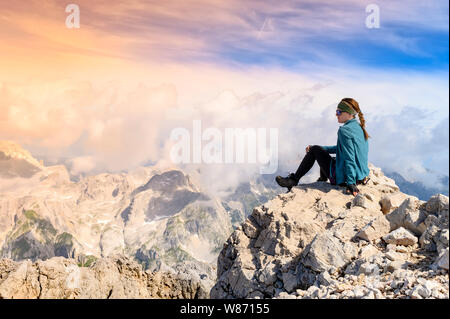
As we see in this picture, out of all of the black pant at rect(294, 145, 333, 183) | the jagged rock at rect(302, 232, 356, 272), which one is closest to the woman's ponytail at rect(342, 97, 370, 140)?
the black pant at rect(294, 145, 333, 183)

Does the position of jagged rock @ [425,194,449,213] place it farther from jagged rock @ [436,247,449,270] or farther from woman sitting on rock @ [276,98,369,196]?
woman sitting on rock @ [276,98,369,196]

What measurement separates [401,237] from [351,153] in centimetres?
538

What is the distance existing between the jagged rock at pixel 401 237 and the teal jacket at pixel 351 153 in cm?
454

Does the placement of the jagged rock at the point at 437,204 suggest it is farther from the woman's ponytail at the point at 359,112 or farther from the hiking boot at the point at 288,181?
the hiking boot at the point at 288,181

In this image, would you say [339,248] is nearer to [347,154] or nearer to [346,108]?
[347,154]

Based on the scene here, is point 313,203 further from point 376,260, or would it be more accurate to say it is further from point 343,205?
point 376,260

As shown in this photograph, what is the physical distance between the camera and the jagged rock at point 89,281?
14.4 meters

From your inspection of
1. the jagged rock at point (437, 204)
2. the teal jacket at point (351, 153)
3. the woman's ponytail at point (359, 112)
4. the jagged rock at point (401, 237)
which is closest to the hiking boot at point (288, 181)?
the teal jacket at point (351, 153)

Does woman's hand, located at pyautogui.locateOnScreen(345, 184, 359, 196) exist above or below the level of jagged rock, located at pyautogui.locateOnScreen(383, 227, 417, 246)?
above

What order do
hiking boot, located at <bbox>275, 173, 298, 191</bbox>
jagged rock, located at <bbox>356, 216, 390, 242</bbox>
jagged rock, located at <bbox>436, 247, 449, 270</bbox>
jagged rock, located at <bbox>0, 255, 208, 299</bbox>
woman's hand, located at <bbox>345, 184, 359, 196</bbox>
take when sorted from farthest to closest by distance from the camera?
hiking boot, located at <bbox>275, 173, 298, 191</bbox> < woman's hand, located at <bbox>345, 184, 359, 196</bbox> < jagged rock, located at <bbox>0, 255, 208, 299</bbox> < jagged rock, located at <bbox>356, 216, 390, 242</bbox> < jagged rock, located at <bbox>436, 247, 449, 270</bbox>

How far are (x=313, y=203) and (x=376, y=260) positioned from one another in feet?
16.9

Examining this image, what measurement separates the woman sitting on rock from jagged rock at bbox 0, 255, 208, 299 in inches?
312

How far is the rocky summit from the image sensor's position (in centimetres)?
1052
